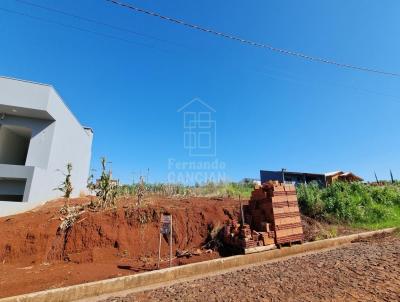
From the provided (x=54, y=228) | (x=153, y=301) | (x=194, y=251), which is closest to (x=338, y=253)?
(x=194, y=251)

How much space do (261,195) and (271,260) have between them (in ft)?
5.45

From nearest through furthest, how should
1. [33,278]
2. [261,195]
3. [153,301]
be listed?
[153,301]
[33,278]
[261,195]

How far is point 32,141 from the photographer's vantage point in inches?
472

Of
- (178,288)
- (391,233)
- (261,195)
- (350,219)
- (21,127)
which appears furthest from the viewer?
(21,127)

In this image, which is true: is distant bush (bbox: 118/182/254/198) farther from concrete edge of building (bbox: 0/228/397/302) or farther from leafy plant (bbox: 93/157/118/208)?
concrete edge of building (bbox: 0/228/397/302)

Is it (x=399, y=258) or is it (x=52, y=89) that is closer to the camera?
(x=399, y=258)

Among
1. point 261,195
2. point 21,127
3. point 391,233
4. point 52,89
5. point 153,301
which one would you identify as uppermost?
point 52,89

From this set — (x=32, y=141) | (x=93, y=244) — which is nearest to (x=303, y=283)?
(x=93, y=244)

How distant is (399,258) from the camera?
5262 millimetres

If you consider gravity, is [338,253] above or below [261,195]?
below

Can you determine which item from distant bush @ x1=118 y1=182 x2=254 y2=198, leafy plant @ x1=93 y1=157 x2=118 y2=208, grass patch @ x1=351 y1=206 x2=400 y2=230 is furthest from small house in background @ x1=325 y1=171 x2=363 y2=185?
leafy plant @ x1=93 y1=157 x2=118 y2=208

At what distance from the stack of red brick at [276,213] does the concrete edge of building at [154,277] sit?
1.18 feet

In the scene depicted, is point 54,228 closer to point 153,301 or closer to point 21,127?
point 153,301

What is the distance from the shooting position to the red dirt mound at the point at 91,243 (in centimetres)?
469
